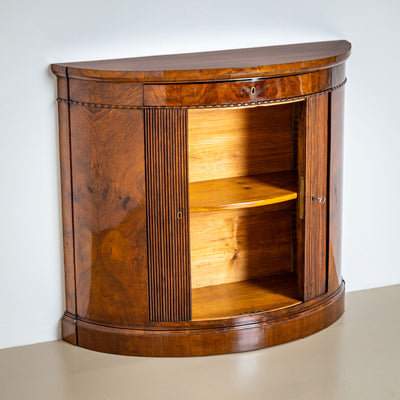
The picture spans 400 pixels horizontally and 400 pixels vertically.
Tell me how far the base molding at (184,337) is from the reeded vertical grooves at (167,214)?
0.28 feet

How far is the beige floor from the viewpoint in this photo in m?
3.32

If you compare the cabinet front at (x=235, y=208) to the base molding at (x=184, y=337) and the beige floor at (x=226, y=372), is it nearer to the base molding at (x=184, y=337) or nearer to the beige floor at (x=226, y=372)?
the base molding at (x=184, y=337)

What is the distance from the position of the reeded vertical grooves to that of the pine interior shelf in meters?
0.12

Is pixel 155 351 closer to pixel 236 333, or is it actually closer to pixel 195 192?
pixel 236 333

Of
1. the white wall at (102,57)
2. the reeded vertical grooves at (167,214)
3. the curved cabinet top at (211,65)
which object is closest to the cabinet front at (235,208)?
the reeded vertical grooves at (167,214)

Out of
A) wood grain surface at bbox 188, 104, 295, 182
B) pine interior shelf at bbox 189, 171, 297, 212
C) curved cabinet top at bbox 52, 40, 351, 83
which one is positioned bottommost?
pine interior shelf at bbox 189, 171, 297, 212

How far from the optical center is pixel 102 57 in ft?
11.8

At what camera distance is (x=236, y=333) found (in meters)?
3.63

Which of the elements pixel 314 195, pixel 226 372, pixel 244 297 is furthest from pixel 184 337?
pixel 314 195

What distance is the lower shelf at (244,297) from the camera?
371cm

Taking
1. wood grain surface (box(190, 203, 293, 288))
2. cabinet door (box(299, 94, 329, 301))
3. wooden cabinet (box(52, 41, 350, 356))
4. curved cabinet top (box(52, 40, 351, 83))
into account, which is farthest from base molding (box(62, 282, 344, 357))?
curved cabinet top (box(52, 40, 351, 83))

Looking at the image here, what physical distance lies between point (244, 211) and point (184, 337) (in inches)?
29.7

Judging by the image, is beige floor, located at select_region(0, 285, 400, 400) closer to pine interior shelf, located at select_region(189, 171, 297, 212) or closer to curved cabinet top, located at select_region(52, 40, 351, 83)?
pine interior shelf, located at select_region(189, 171, 297, 212)

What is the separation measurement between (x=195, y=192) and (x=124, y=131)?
49 cm
